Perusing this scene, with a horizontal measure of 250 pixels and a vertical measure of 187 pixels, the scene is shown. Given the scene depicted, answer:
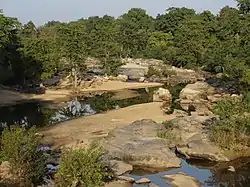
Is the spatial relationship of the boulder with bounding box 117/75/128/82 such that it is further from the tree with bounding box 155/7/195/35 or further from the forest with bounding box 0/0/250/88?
the tree with bounding box 155/7/195/35

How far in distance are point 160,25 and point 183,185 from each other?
3254 inches

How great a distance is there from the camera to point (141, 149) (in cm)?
2230

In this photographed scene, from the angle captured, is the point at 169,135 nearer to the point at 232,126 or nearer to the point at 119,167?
the point at 232,126

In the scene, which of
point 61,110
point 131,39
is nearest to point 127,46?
point 131,39

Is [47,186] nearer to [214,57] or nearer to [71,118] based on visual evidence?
[71,118]

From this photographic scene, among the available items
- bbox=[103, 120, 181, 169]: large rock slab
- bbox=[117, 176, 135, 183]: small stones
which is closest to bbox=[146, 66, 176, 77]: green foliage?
bbox=[103, 120, 181, 169]: large rock slab

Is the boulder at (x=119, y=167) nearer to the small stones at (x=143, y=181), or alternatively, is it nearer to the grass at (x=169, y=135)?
the small stones at (x=143, y=181)

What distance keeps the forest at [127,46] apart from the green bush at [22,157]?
2314cm

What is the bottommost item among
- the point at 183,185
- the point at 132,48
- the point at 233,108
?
the point at 183,185

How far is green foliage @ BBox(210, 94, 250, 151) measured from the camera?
22.4m

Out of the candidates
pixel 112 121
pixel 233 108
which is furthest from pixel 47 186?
pixel 112 121

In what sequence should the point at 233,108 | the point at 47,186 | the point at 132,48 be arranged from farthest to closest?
the point at 132,48, the point at 233,108, the point at 47,186

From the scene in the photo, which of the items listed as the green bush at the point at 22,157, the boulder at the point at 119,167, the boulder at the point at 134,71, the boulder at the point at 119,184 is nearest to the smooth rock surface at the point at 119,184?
the boulder at the point at 119,184

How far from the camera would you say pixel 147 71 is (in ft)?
227
